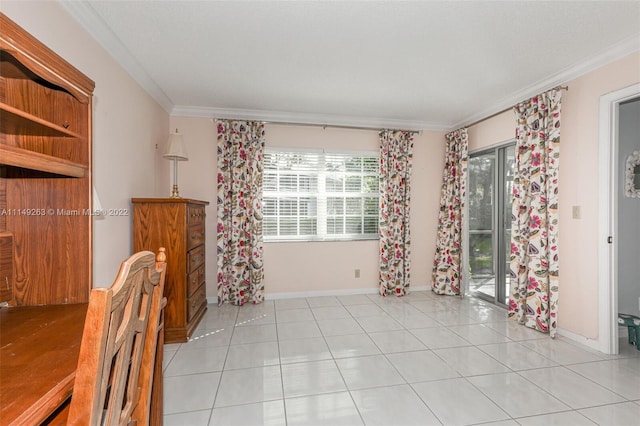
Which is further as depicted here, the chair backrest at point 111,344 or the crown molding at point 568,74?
the crown molding at point 568,74

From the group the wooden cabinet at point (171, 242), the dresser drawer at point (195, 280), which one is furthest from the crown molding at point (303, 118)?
the dresser drawer at point (195, 280)

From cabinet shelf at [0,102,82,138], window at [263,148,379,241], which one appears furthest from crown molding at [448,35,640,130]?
cabinet shelf at [0,102,82,138]

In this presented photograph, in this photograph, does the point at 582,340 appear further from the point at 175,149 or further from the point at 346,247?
the point at 175,149

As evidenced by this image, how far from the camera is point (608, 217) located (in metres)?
2.44

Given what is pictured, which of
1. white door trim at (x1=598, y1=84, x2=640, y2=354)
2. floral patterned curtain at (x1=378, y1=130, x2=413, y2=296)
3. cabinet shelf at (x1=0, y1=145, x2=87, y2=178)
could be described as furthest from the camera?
floral patterned curtain at (x1=378, y1=130, x2=413, y2=296)

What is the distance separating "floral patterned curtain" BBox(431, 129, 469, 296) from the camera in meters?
4.11

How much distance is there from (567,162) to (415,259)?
7.18ft

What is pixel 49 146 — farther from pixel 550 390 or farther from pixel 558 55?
pixel 558 55

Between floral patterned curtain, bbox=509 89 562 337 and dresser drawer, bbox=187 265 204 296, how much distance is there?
332cm

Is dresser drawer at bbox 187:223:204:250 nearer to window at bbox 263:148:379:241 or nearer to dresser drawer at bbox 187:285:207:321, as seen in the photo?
dresser drawer at bbox 187:285:207:321

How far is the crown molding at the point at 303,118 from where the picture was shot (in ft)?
12.2

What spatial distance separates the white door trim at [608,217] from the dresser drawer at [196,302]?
3.63 meters

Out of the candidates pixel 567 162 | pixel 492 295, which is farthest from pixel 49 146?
pixel 492 295

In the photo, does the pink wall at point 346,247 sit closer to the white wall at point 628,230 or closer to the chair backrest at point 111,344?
the white wall at point 628,230
